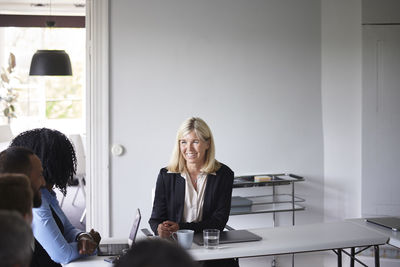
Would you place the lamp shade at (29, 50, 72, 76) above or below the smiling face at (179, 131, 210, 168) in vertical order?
above

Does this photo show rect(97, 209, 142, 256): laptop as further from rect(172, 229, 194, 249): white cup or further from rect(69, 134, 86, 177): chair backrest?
rect(69, 134, 86, 177): chair backrest

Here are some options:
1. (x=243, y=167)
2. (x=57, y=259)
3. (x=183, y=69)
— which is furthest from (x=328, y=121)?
(x=57, y=259)

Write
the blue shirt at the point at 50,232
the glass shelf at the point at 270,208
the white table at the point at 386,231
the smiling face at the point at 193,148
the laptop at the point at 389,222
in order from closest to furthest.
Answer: the blue shirt at the point at 50,232
the white table at the point at 386,231
the laptop at the point at 389,222
the smiling face at the point at 193,148
the glass shelf at the point at 270,208

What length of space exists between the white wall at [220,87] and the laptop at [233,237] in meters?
1.54

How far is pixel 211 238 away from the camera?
312 centimetres

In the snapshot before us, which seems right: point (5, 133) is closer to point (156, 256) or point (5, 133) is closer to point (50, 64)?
point (50, 64)

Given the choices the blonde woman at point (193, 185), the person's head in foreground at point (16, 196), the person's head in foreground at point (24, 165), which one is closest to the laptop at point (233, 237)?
the blonde woman at point (193, 185)

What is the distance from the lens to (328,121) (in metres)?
5.22

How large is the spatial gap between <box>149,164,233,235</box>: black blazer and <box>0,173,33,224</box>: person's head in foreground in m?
2.12

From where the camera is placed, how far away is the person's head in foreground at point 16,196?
147cm

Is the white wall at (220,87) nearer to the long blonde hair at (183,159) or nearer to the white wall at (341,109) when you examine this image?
the white wall at (341,109)

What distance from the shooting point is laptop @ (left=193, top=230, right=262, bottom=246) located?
10.7ft

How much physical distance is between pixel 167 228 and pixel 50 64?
15.6 ft

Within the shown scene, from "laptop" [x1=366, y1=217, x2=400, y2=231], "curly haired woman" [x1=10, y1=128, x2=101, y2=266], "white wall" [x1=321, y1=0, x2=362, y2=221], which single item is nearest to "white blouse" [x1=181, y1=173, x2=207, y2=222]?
"curly haired woman" [x1=10, y1=128, x2=101, y2=266]
